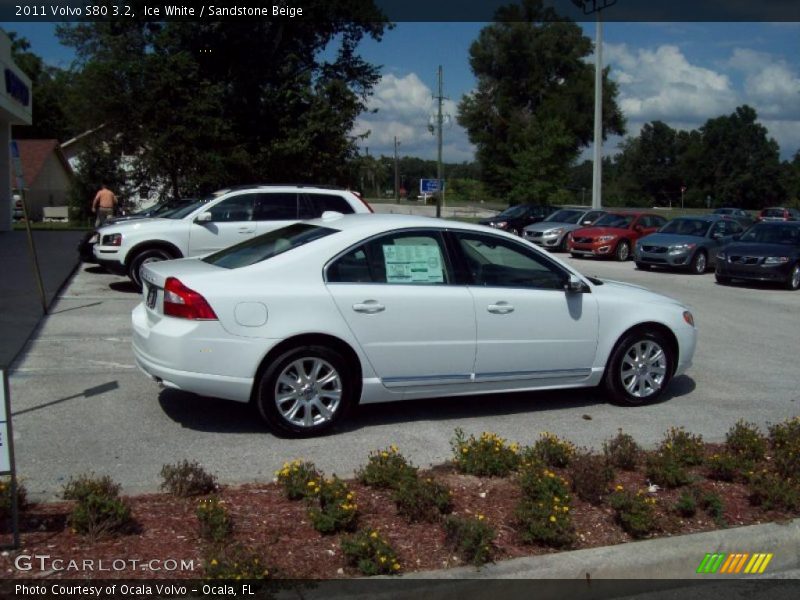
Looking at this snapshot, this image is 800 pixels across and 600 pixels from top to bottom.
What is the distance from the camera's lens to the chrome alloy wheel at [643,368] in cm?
760

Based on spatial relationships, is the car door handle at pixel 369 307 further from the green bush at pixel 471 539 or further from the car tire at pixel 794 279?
the car tire at pixel 794 279

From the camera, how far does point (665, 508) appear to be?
16.7 ft

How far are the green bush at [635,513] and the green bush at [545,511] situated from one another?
28 cm

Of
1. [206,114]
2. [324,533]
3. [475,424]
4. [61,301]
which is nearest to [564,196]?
[206,114]

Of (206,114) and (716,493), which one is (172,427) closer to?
(716,493)

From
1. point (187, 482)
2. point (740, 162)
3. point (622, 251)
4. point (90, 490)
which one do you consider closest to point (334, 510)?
point (187, 482)

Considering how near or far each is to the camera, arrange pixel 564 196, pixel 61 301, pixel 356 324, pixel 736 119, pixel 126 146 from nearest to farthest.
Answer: pixel 356 324
pixel 61 301
pixel 126 146
pixel 564 196
pixel 736 119

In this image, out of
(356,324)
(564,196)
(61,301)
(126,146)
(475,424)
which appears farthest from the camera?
(564,196)

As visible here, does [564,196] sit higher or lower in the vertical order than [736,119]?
lower

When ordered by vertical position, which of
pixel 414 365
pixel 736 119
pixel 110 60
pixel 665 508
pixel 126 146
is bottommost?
pixel 665 508

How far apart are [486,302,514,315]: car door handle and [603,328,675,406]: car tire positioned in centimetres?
117

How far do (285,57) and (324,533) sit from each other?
2841 cm

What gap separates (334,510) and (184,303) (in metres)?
2.32

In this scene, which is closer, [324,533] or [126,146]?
[324,533]
